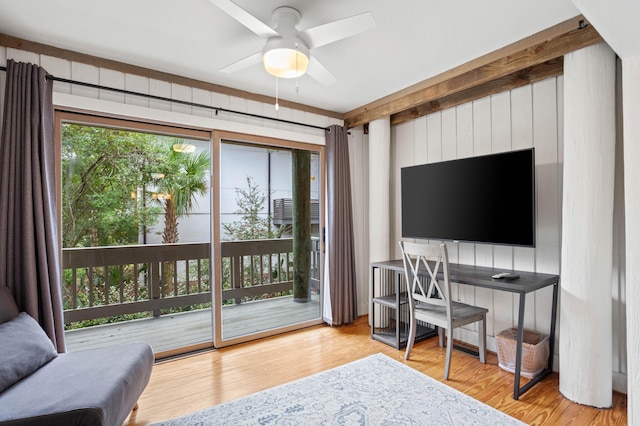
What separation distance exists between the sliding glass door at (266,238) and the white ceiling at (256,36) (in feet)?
2.90

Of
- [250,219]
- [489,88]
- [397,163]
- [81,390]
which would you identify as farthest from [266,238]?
[489,88]

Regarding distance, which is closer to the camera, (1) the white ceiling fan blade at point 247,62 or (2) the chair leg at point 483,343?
(1) the white ceiling fan blade at point 247,62

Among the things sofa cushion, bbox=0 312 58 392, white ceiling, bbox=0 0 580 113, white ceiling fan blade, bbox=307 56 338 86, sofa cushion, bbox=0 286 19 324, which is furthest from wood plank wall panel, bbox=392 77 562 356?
sofa cushion, bbox=0 286 19 324

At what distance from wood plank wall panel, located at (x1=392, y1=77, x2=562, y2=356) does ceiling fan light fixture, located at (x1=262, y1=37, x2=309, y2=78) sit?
6.30 ft

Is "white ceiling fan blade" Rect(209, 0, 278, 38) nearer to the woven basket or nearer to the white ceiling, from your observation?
the white ceiling

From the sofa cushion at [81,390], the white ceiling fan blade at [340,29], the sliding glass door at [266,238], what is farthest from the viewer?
the sliding glass door at [266,238]

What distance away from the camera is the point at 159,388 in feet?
8.12

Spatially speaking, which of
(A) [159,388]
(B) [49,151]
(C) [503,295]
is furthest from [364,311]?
(B) [49,151]

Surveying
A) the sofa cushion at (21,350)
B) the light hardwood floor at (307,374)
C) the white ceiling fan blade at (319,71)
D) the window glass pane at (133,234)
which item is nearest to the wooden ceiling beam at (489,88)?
the white ceiling fan blade at (319,71)

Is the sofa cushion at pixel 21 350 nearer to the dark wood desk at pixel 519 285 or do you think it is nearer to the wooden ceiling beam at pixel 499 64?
the dark wood desk at pixel 519 285

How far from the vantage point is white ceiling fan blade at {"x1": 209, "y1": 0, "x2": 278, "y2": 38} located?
155 cm

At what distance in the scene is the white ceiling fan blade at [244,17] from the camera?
5.10 feet

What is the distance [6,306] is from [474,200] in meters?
3.37

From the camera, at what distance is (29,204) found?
7.30 feet
